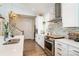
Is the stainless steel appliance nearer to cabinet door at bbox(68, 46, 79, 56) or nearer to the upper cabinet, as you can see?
cabinet door at bbox(68, 46, 79, 56)

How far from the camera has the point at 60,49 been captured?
187 cm

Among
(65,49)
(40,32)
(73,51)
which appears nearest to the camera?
(73,51)

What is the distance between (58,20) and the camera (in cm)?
204

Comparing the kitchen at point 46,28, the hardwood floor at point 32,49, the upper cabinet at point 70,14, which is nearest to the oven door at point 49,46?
the kitchen at point 46,28

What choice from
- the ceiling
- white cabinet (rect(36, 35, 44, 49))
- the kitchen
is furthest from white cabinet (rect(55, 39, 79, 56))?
the ceiling

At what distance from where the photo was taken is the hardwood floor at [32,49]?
1.79 metres

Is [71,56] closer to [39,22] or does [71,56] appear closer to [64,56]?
[64,56]

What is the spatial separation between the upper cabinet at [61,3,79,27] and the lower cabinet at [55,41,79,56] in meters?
0.40

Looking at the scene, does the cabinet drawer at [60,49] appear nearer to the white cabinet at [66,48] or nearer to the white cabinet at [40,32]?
the white cabinet at [66,48]

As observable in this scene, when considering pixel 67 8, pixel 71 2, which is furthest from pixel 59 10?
pixel 71 2

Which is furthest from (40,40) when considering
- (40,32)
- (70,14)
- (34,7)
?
(70,14)

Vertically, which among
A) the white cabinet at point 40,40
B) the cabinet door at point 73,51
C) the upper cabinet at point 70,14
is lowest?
the cabinet door at point 73,51

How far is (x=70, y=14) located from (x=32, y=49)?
0.89m

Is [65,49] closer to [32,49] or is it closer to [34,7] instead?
[32,49]
